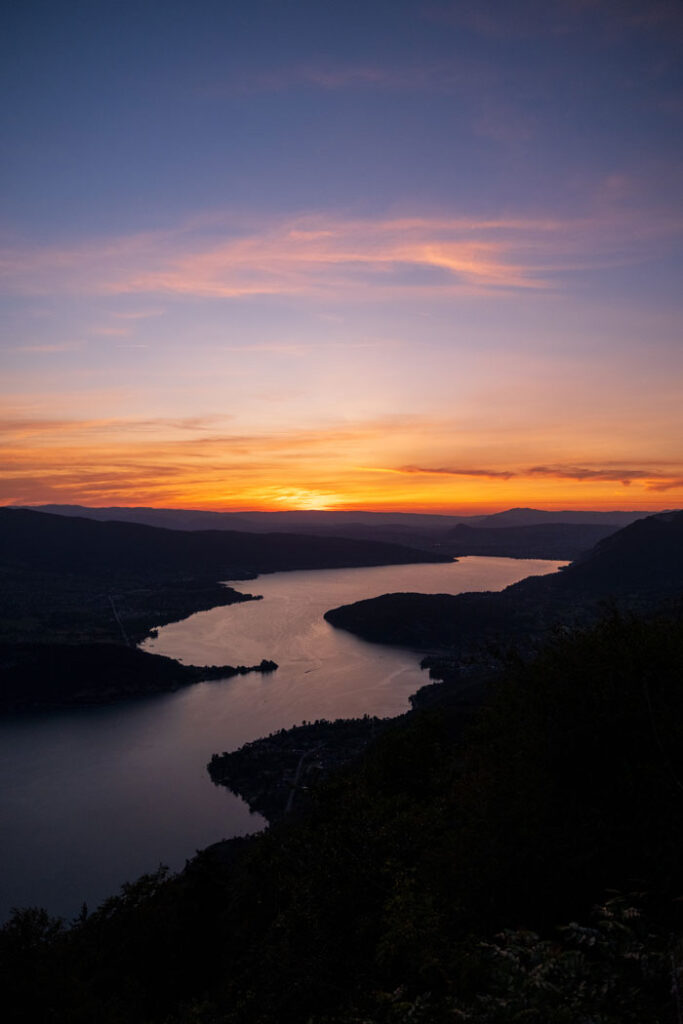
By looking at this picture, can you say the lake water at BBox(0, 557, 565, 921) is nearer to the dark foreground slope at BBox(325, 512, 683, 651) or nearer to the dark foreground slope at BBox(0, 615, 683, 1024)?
the dark foreground slope at BBox(325, 512, 683, 651)

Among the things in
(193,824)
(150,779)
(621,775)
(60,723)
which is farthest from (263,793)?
(621,775)

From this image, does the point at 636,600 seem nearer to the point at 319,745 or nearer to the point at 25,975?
the point at 319,745

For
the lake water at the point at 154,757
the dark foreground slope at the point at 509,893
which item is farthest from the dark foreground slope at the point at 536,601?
the dark foreground slope at the point at 509,893

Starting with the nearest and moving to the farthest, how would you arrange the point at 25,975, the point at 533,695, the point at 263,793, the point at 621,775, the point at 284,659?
1. the point at 621,775
2. the point at 533,695
3. the point at 25,975
4. the point at 263,793
5. the point at 284,659

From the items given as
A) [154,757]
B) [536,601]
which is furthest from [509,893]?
[536,601]

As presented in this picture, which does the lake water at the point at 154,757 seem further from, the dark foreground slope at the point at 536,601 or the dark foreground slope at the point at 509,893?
the dark foreground slope at the point at 509,893
